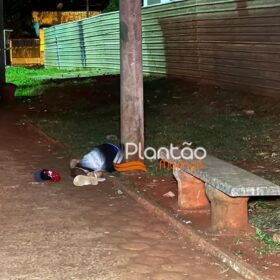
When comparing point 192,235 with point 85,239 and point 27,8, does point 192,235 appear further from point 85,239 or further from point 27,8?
point 27,8

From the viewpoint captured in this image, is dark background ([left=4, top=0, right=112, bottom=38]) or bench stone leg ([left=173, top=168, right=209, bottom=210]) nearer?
bench stone leg ([left=173, top=168, right=209, bottom=210])

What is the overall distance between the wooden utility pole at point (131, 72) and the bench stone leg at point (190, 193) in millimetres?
1845

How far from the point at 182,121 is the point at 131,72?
4003 millimetres

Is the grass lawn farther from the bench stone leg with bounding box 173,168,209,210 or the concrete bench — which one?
the bench stone leg with bounding box 173,168,209,210

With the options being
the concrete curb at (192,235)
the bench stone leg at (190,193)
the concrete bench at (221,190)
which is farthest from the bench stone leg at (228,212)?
the bench stone leg at (190,193)

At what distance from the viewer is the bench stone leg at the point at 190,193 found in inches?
250

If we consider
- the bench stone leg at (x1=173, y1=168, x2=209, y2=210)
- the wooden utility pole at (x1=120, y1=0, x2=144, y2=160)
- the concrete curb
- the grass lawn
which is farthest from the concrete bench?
the wooden utility pole at (x1=120, y1=0, x2=144, y2=160)

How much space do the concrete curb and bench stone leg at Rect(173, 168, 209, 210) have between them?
0.26 meters

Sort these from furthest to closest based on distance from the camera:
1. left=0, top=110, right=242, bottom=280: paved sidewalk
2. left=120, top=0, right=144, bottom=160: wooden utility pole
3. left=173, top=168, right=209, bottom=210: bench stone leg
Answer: left=120, top=0, right=144, bottom=160: wooden utility pole, left=173, top=168, right=209, bottom=210: bench stone leg, left=0, top=110, right=242, bottom=280: paved sidewalk

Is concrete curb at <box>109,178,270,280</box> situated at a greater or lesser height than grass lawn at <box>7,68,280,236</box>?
lesser

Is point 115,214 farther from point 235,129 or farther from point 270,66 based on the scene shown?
point 270,66

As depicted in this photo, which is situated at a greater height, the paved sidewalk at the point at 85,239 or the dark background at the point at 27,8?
the dark background at the point at 27,8

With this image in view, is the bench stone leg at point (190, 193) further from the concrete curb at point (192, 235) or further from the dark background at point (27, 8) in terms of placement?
the dark background at point (27, 8)

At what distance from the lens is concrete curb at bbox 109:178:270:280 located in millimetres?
4625
